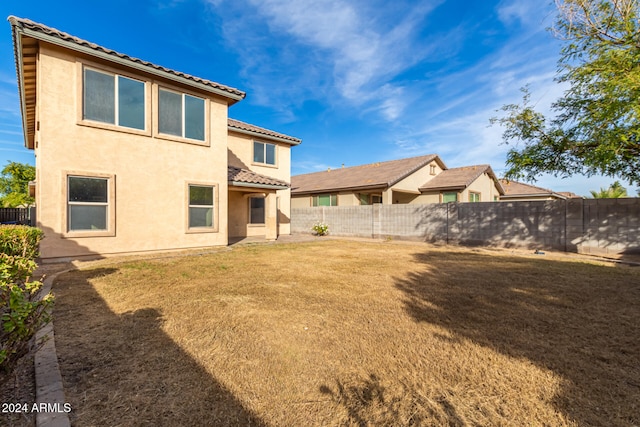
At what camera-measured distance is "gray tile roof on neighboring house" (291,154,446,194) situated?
20.4 metres

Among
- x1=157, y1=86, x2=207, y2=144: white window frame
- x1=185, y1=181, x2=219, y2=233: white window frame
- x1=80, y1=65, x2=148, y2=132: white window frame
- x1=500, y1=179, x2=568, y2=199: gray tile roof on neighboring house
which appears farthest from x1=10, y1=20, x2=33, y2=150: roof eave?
x1=500, y1=179, x2=568, y2=199: gray tile roof on neighboring house

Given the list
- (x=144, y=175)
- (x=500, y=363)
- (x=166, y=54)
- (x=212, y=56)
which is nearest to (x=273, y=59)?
(x=212, y=56)

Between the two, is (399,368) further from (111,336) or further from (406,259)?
(406,259)

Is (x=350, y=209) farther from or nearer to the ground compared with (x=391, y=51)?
nearer to the ground

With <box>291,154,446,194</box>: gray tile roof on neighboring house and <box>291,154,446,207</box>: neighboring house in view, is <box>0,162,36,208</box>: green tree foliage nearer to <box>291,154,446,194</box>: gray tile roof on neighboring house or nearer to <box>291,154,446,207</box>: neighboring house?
<box>291,154,446,194</box>: gray tile roof on neighboring house

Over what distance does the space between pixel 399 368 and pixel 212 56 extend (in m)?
19.7

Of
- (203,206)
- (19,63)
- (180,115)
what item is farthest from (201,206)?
(19,63)

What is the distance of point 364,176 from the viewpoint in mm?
23031

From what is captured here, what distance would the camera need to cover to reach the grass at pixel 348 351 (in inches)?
86.4

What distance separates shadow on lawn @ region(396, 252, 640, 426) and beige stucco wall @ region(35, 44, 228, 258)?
8320 millimetres

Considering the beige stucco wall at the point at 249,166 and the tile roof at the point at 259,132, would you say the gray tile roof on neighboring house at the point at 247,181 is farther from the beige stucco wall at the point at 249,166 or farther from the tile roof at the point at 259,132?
the tile roof at the point at 259,132

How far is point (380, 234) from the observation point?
16547 mm

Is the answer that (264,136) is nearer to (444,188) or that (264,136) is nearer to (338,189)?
(338,189)

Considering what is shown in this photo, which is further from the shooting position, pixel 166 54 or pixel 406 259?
pixel 166 54
